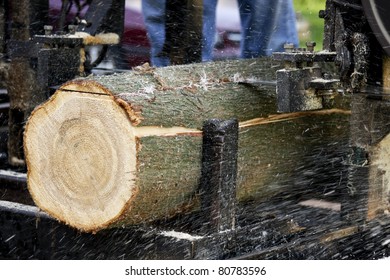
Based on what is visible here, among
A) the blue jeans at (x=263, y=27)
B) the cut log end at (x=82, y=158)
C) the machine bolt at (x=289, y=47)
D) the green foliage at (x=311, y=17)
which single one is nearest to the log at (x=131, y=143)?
the cut log end at (x=82, y=158)

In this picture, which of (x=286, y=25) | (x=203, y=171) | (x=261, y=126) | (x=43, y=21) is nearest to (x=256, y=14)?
A: (x=286, y=25)

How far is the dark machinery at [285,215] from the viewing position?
3.38m

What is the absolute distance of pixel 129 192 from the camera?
3242 mm

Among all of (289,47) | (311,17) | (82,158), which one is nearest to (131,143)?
(82,158)

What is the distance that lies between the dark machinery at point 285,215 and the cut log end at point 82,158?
0.14 m

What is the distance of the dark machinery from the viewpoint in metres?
3.38

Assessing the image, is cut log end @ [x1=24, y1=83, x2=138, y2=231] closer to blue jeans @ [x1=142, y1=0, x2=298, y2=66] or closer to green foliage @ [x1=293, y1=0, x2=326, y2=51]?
blue jeans @ [x1=142, y1=0, x2=298, y2=66]

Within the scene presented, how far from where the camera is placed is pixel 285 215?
13.0ft

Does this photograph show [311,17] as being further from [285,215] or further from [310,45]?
[310,45]

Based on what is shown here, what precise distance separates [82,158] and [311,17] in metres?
4.40

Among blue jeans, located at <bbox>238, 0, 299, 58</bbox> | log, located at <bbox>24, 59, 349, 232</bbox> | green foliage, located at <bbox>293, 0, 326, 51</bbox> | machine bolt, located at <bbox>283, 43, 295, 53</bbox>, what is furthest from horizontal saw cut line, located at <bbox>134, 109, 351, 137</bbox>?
green foliage, located at <bbox>293, 0, 326, 51</bbox>

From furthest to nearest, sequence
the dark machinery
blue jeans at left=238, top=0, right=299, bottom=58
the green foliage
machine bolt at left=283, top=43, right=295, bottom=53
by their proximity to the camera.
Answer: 1. the green foliage
2. blue jeans at left=238, top=0, right=299, bottom=58
3. machine bolt at left=283, top=43, right=295, bottom=53
4. the dark machinery
